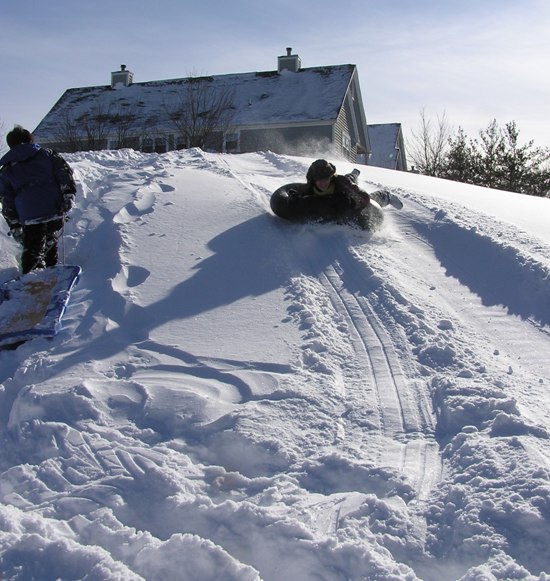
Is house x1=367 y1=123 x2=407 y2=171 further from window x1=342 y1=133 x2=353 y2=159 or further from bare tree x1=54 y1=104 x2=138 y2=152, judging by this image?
bare tree x1=54 y1=104 x2=138 y2=152

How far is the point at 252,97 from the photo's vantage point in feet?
80.6

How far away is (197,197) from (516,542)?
5.75 metres

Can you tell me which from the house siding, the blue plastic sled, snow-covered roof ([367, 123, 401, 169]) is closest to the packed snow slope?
the blue plastic sled

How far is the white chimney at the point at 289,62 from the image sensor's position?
84.3 feet

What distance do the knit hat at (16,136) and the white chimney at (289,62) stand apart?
21409 mm

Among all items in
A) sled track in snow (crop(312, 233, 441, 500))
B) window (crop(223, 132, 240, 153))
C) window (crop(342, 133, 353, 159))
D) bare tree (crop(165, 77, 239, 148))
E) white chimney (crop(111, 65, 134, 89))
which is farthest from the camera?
white chimney (crop(111, 65, 134, 89))

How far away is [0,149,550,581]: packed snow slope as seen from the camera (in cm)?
262

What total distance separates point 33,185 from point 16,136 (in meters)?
0.48

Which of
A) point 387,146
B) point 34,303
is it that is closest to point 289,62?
point 387,146

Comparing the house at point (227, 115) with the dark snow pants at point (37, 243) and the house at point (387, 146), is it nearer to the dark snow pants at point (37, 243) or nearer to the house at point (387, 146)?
the house at point (387, 146)

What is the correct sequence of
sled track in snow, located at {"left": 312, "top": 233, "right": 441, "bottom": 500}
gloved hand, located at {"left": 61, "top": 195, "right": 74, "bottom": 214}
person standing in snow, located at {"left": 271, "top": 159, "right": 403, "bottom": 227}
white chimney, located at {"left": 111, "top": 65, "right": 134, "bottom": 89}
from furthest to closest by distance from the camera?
white chimney, located at {"left": 111, "top": 65, "right": 134, "bottom": 89}
person standing in snow, located at {"left": 271, "top": 159, "right": 403, "bottom": 227}
gloved hand, located at {"left": 61, "top": 195, "right": 74, "bottom": 214}
sled track in snow, located at {"left": 312, "top": 233, "right": 441, "bottom": 500}

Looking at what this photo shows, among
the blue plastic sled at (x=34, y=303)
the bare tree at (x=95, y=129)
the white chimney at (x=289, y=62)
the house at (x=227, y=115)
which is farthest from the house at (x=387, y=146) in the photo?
the blue plastic sled at (x=34, y=303)

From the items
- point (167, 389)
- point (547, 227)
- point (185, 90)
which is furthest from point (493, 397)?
point (185, 90)

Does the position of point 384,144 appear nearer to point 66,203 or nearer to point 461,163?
point 461,163
